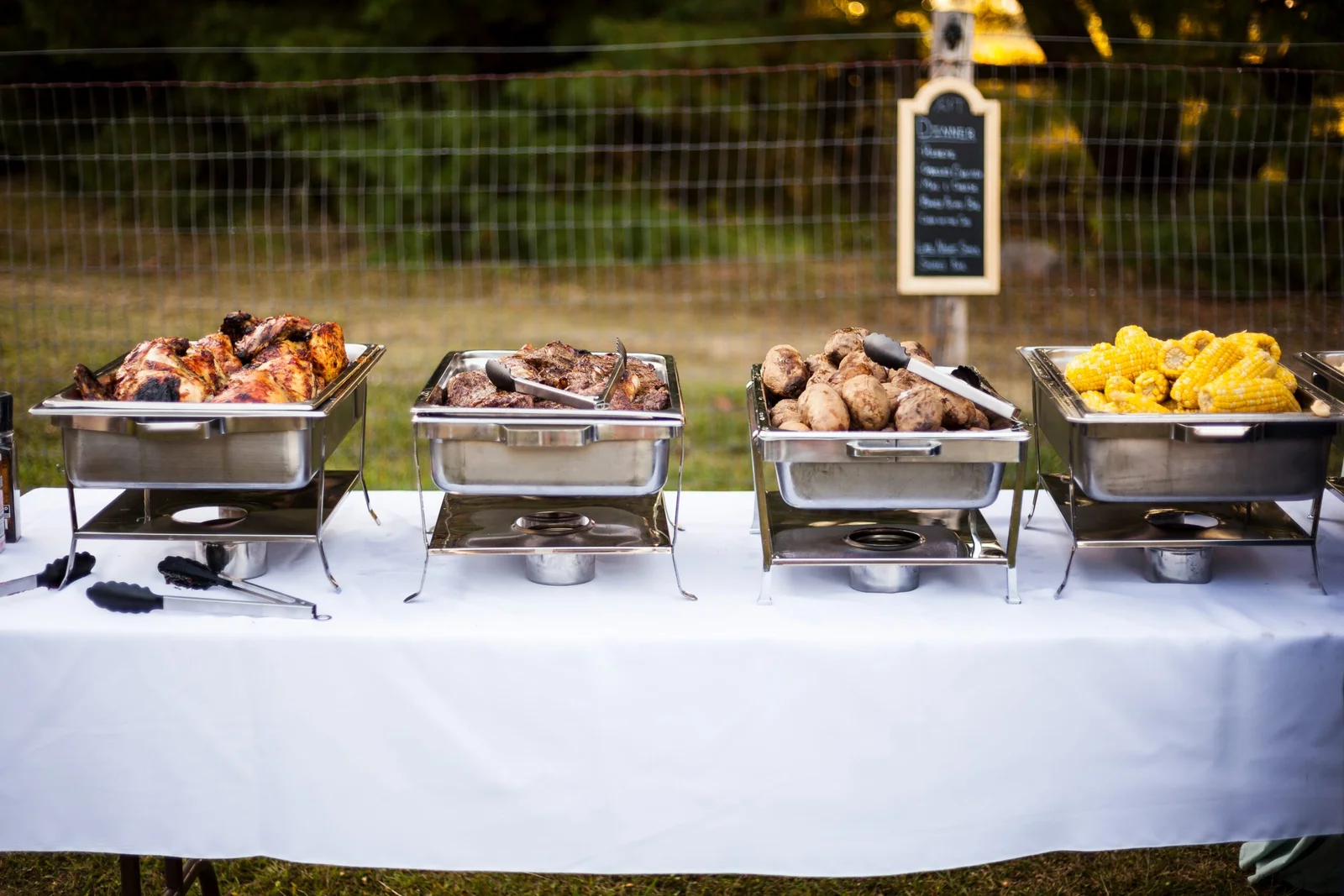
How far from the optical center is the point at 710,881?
2.94m

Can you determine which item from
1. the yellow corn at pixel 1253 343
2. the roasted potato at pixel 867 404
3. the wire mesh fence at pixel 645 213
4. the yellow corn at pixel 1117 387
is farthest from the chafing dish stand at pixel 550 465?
the wire mesh fence at pixel 645 213

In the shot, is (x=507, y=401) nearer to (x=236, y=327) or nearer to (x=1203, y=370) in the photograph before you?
(x=236, y=327)

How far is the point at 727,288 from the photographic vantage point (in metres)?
9.59

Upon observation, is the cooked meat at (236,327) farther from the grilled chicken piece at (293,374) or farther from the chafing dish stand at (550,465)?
the chafing dish stand at (550,465)

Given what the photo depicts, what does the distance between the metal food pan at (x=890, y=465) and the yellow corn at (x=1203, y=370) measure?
334 millimetres

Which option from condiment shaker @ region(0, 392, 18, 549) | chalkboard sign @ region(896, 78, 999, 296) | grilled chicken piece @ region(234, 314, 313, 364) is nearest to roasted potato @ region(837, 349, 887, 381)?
grilled chicken piece @ region(234, 314, 313, 364)

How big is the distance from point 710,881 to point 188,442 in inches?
65.5

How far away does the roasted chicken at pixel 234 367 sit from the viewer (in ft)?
6.71

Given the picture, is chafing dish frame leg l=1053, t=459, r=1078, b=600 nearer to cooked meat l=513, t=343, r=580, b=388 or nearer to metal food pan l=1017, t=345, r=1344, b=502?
metal food pan l=1017, t=345, r=1344, b=502

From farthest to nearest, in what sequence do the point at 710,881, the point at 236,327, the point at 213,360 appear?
the point at 710,881 < the point at 236,327 < the point at 213,360

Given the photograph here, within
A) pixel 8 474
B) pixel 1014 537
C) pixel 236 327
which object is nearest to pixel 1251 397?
pixel 1014 537

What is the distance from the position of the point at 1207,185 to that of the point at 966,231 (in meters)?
6.75

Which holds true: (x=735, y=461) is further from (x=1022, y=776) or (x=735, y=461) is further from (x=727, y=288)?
(x=1022, y=776)

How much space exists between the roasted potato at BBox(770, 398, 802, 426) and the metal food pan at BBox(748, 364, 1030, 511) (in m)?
0.02
